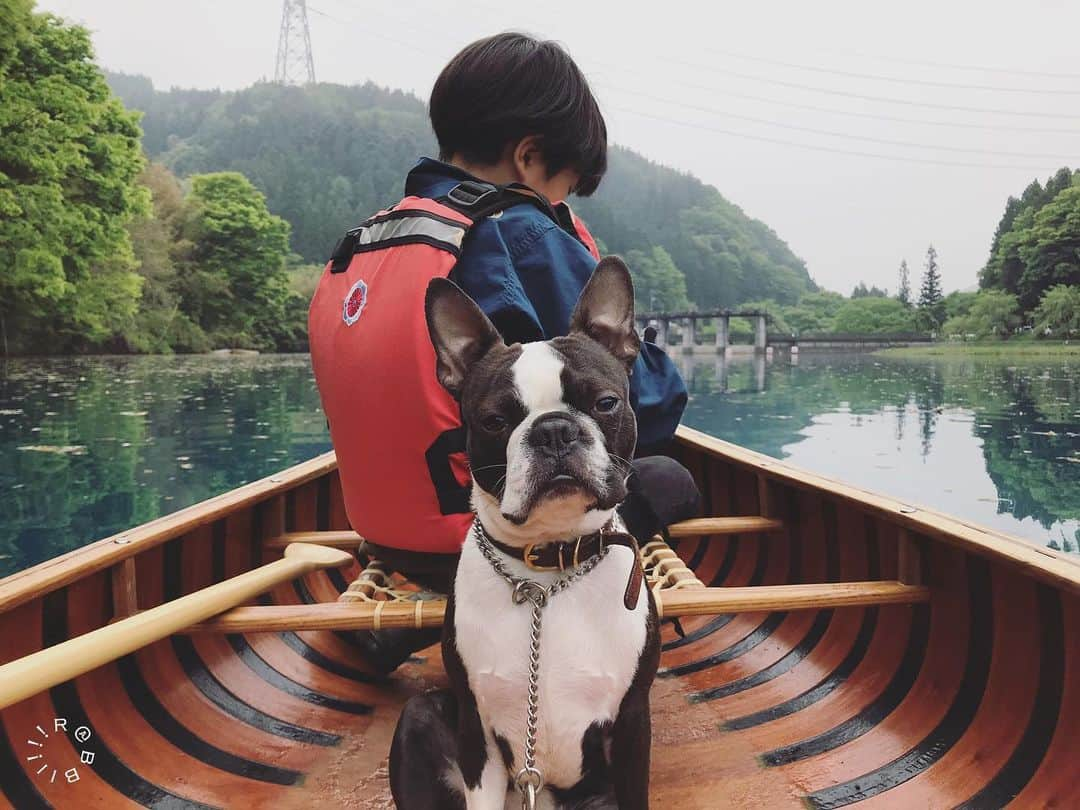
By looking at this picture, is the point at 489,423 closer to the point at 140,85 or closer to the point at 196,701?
the point at 196,701

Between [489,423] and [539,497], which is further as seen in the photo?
[489,423]

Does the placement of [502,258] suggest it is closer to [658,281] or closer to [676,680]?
[676,680]

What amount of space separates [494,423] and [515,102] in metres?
1.30

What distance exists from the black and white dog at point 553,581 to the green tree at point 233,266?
51.1m

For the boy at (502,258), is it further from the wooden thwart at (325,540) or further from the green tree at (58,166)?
the green tree at (58,166)

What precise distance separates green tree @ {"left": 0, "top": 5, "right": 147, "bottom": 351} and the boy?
77.9 feet

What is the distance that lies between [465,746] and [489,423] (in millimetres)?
741

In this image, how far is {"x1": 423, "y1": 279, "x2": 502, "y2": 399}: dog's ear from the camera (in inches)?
70.0

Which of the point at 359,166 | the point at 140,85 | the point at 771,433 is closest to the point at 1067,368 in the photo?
the point at 771,433

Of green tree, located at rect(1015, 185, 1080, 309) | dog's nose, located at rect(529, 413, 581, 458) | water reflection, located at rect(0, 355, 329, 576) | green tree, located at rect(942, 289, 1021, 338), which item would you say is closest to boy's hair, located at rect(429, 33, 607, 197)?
dog's nose, located at rect(529, 413, 581, 458)

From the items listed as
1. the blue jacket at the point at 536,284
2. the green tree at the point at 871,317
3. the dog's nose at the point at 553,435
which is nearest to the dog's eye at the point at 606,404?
the dog's nose at the point at 553,435

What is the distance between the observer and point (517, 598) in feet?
5.50

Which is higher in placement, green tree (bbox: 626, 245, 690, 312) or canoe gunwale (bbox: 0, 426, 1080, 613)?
green tree (bbox: 626, 245, 690, 312)

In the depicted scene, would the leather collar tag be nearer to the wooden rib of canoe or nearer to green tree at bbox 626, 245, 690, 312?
the wooden rib of canoe
